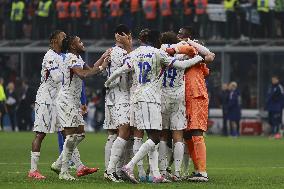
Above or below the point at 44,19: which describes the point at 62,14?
above

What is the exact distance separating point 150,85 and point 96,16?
111 ft

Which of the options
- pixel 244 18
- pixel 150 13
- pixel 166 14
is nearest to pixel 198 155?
pixel 244 18

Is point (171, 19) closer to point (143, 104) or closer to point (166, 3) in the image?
point (166, 3)

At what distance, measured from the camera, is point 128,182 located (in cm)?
1958

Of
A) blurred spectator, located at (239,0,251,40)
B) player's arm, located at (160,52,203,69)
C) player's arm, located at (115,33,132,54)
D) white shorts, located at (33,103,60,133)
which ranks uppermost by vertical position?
blurred spectator, located at (239,0,251,40)

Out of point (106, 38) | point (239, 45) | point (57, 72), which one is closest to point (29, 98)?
point (106, 38)

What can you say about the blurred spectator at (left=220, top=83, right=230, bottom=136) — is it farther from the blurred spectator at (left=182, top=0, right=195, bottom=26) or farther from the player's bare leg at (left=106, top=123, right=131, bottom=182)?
the player's bare leg at (left=106, top=123, right=131, bottom=182)

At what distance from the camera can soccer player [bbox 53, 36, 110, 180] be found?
20156 millimetres

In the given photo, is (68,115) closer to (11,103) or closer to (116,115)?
(116,115)

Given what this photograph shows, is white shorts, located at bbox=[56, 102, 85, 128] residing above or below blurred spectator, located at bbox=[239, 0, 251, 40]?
below

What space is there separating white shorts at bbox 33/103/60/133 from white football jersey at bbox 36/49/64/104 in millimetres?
98

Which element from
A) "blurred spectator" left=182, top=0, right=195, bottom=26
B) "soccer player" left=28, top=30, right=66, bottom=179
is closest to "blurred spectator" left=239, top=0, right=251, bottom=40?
"blurred spectator" left=182, top=0, right=195, bottom=26

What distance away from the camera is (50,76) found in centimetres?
2108

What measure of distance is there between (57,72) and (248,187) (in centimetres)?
414
